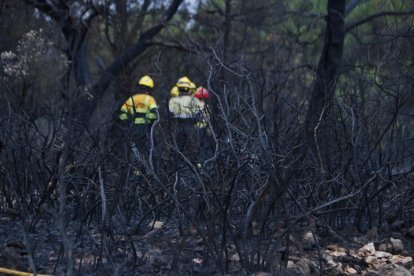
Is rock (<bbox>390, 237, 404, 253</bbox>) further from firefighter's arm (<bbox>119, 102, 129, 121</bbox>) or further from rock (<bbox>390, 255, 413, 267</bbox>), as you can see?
firefighter's arm (<bbox>119, 102, 129, 121</bbox>)

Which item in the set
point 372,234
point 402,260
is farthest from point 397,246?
point 372,234

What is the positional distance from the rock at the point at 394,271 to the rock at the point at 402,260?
25cm

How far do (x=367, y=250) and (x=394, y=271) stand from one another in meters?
0.73

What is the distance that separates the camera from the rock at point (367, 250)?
6.39 metres

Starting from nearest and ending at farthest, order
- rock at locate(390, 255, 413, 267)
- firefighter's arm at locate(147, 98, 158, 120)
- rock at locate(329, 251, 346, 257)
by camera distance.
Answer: rock at locate(390, 255, 413, 267) < rock at locate(329, 251, 346, 257) < firefighter's arm at locate(147, 98, 158, 120)

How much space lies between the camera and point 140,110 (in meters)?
11.1

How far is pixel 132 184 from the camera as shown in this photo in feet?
23.8

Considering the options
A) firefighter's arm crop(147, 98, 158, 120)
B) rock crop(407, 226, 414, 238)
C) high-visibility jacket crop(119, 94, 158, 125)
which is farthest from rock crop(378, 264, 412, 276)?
firefighter's arm crop(147, 98, 158, 120)

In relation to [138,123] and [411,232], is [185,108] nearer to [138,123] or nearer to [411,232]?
[138,123]

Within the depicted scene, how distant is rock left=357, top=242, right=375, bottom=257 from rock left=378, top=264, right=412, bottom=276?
41 cm

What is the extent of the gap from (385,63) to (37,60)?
28.4 feet

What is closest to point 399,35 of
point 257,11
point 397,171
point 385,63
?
point 385,63

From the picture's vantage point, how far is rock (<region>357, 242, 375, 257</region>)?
6.39 m

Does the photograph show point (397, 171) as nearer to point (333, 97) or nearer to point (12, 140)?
point (333, 97)
